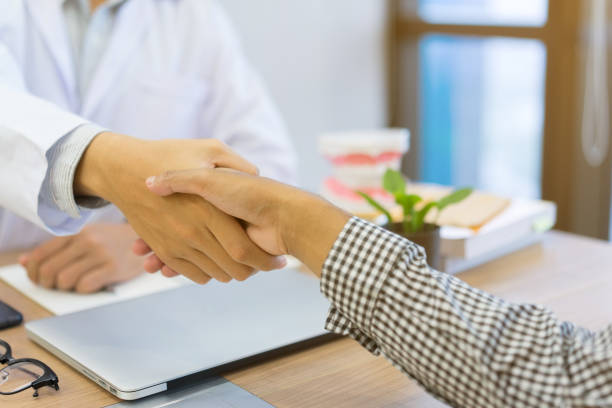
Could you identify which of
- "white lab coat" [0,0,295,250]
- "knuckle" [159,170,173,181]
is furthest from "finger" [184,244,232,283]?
"white lab coat" [0,0,295,250]

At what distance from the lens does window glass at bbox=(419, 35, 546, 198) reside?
277 cm

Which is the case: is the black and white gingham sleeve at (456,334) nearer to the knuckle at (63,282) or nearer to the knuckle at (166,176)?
the knuckle at (166,176)

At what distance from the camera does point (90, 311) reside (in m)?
1.02

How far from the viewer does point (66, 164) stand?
1.02 m

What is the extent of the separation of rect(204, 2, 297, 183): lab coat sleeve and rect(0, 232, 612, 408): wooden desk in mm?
604

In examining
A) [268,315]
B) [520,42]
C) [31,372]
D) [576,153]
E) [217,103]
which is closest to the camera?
[31,372]

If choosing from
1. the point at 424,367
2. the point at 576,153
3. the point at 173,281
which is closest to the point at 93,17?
the point at 173,281

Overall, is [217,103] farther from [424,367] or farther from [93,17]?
[424,367]

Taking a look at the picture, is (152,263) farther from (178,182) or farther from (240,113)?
(240,113)

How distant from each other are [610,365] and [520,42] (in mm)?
2239

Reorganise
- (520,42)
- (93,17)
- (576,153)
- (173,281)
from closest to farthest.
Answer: (173,281) < (93,17) < (576,153) < (520,42)

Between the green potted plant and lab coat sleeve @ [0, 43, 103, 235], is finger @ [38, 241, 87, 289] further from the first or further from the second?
the green potted plant

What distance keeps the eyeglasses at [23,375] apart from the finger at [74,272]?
240 mm

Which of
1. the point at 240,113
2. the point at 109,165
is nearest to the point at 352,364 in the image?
the point at 109,165
